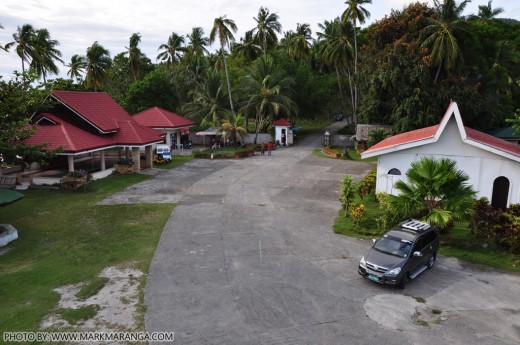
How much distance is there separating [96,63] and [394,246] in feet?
168

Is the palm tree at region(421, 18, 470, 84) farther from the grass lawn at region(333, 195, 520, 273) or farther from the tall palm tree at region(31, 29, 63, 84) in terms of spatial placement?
the tall palm tree at region(31, 29, 63, 84)

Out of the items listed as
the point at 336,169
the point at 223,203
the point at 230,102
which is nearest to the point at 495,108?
the point at 336,169

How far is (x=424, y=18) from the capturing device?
41.7 meters

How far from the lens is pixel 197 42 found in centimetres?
6119

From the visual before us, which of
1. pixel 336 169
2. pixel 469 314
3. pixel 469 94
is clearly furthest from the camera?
pixel 469 94

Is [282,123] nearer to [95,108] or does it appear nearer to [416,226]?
[95,108]

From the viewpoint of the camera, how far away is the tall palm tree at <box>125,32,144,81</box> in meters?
59.2

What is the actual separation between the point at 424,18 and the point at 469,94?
381 inches

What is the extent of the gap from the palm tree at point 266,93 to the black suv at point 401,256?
34494 millimetres

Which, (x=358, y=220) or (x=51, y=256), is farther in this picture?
(x=358, y=220)

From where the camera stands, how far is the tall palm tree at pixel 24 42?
153 feet

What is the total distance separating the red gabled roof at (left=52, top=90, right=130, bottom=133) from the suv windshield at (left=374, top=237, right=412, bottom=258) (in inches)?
939

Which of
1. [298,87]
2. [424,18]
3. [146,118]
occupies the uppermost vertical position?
[424,18]

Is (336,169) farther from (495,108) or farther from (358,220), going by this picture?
(495,108)
